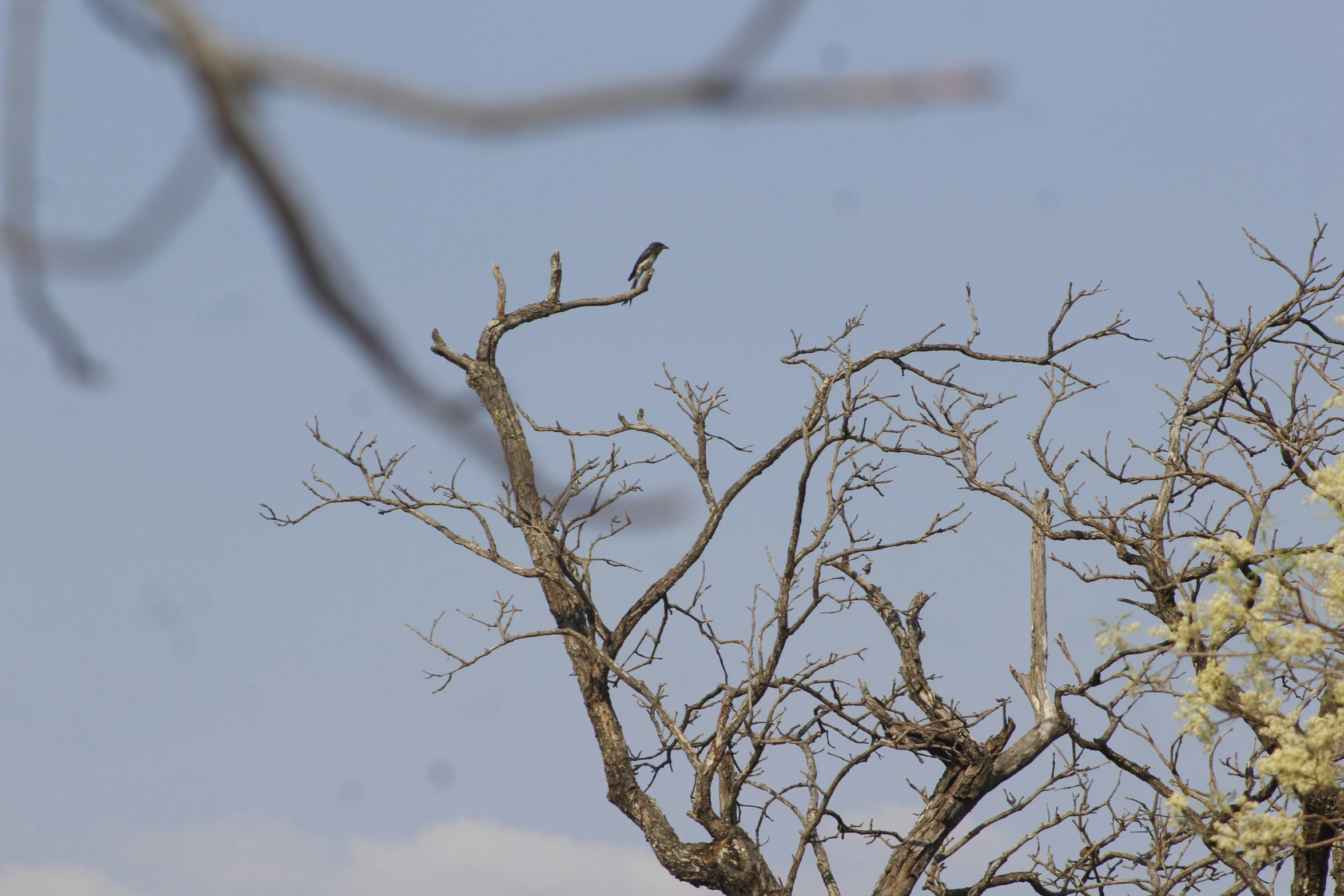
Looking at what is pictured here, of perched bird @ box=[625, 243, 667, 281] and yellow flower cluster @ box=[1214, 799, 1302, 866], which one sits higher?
perched bird @ box=[625, 243, 667, 281]

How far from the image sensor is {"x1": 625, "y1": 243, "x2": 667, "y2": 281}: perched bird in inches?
389

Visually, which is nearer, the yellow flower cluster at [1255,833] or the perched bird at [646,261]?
the yellow flower cluster at [1255,833]

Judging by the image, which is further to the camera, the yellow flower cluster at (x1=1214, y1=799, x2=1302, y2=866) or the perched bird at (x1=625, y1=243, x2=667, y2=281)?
the perched bird at (x1=625, y1=243, x2=667, y2=281)

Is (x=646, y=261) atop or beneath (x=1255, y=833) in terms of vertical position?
atop

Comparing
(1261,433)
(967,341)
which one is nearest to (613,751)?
(967,341)

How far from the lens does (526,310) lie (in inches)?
386

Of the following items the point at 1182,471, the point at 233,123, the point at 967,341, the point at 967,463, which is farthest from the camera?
the point at 967,341

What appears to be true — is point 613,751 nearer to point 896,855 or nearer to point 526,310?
point 896,855

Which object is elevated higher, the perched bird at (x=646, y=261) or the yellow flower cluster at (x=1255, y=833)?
the perched bird at (x=646, y=261)

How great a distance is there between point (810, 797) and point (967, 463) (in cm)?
248

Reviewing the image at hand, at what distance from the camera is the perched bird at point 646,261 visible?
988 centimetres

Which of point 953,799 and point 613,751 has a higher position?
point 613,751

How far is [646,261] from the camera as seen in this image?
9898 millimetres

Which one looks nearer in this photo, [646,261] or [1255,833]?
[1255,833]
